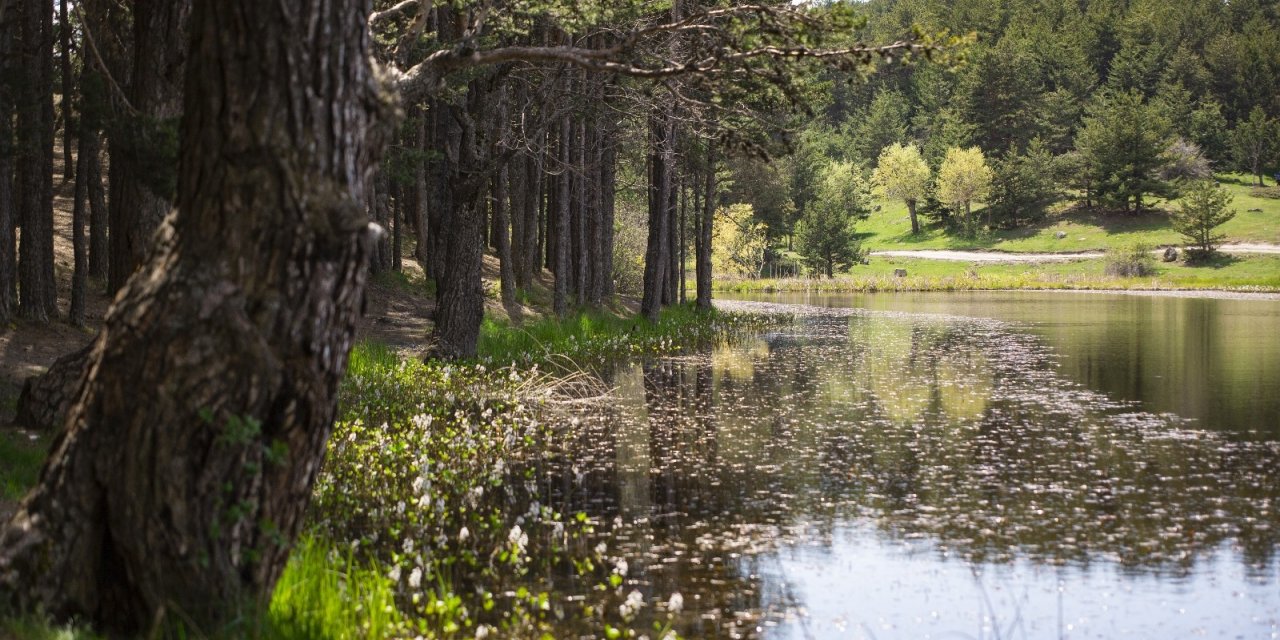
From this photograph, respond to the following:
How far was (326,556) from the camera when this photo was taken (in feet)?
23.8

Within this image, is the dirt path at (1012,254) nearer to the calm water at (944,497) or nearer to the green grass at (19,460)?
the calm water at (944,497)

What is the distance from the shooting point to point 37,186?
55.3 ft

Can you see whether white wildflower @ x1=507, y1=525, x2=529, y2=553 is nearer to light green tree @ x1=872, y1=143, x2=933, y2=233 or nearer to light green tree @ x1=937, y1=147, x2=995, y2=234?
light green tree @ x1=937, y1=147, x2=995, y2=234

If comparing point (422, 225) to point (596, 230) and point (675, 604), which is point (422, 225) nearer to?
point (596, 230)

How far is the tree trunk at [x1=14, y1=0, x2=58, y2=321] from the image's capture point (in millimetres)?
16625

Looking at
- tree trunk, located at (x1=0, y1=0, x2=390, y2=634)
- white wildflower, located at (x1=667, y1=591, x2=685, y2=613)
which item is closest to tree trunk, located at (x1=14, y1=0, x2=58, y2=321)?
tree trunk, located at (x1=0, y1=0, x2=390, y2=634)

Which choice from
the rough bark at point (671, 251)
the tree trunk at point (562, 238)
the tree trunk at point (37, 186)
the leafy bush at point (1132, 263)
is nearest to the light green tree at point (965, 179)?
the leafy bush at point (1132, 263)

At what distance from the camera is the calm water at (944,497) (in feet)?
23.7

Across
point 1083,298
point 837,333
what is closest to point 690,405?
point 837,333

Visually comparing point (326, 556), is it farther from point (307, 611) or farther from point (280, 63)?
point (280, 63)

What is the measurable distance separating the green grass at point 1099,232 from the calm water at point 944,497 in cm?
5990

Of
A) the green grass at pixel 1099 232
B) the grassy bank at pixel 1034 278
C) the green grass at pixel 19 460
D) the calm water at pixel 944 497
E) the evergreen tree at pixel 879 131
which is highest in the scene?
the evergreen tree at pixel 879 131

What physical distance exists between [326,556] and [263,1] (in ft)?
11.6

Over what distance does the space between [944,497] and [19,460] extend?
283 inches
